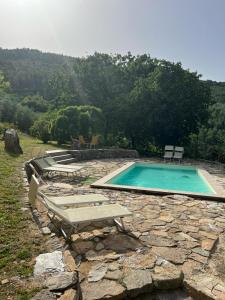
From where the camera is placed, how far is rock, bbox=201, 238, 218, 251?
448 cm

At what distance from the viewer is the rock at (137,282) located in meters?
3.16

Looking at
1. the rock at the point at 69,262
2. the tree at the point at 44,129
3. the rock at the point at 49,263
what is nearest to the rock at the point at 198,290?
the rock at the point at 69,262

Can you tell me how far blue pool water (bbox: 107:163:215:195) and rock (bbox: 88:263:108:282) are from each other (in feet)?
18.5

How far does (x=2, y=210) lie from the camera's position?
208 inches

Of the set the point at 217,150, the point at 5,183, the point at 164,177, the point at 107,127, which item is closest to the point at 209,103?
the point at 217,150

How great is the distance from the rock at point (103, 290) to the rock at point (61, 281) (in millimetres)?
196

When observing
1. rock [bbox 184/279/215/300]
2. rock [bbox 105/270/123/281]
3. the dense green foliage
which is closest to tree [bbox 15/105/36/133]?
the dense green foliage

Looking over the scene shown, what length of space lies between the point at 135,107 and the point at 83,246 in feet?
47.8

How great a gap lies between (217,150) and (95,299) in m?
14.2

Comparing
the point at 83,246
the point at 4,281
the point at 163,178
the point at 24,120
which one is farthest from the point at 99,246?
the point at 24,120

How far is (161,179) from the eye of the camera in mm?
12023

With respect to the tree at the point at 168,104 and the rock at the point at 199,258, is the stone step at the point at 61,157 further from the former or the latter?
the rock at the point at 199,258

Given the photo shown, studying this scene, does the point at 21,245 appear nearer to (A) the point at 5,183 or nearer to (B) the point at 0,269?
(B) the point at 0,269

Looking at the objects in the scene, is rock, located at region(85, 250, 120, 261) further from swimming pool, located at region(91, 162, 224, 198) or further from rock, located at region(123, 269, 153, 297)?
swimming pool, located at region(91, 162, 224, 198)
